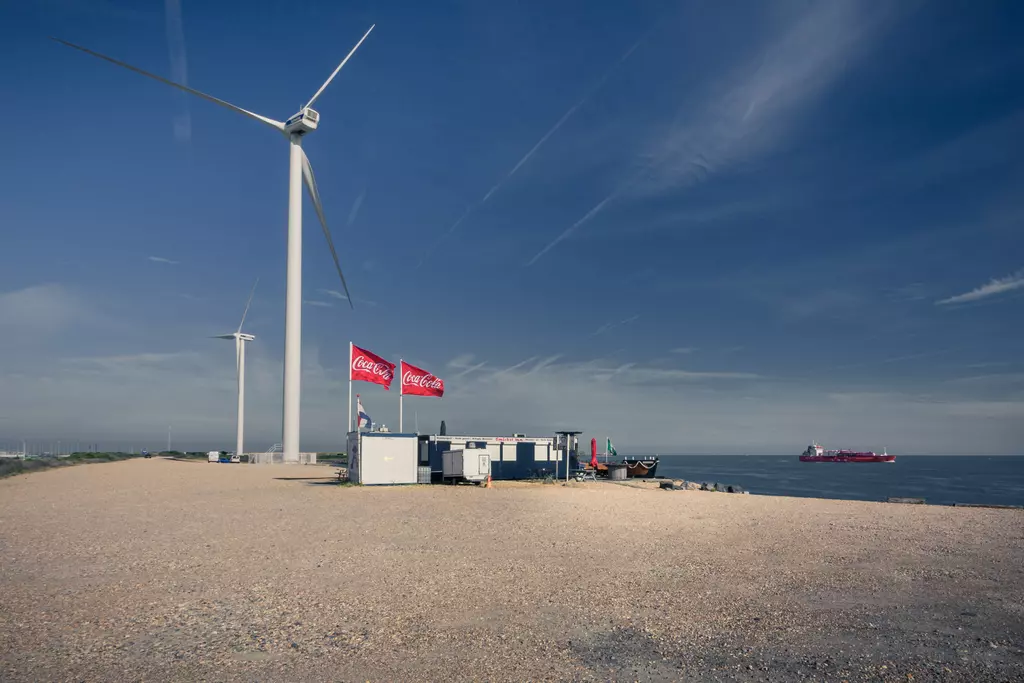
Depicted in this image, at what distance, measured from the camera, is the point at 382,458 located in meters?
40.0

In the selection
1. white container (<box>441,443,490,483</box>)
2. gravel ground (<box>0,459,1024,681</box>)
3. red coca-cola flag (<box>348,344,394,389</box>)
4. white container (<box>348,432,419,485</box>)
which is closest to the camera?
gravel ground (<box>0,459,1024,681</box>)

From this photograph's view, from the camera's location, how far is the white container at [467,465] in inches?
1700

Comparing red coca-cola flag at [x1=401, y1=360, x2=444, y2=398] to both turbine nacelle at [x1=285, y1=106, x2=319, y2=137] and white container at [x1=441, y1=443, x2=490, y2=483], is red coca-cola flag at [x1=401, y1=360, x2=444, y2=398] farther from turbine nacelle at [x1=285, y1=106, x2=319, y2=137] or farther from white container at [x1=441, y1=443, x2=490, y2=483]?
turbine nacelle at [x1=285, y1=106, x2=319, y2=137]

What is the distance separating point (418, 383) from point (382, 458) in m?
12.4

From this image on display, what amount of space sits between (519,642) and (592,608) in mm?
2283

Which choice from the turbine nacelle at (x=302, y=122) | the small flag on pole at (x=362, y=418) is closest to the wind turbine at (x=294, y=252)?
the turbine nacelle at (x=302, y=122)

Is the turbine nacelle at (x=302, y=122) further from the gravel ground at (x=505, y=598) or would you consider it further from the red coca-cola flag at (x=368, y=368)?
the gravel ground at (x=505, y=598)

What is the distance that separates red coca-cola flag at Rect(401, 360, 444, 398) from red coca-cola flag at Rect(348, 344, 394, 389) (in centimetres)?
135

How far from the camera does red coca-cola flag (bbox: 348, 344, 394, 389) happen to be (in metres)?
49.3

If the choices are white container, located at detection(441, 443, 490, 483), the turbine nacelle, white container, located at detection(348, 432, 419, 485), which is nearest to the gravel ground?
white container, located at detection(348, 432, 419, 485)

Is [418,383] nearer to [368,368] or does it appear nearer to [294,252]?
[368,368]

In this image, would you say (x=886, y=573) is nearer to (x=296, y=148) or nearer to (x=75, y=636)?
(x=75, y=636)

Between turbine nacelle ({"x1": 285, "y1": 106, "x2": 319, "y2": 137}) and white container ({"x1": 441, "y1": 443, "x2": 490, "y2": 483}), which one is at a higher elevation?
turbine nacelle ({"x1": 285, "y1": 106, "x2": 319, "y2": 137})

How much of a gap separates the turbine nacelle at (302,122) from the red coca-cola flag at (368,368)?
94.8 feet
